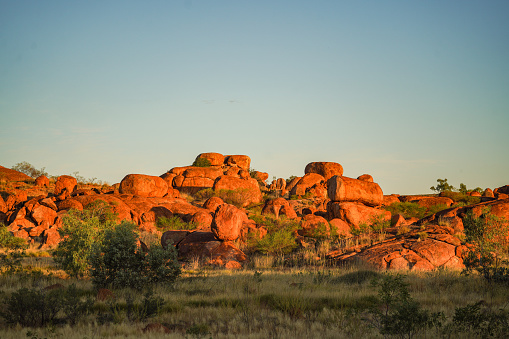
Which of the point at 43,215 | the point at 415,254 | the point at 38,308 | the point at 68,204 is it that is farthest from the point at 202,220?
the point at 38,308

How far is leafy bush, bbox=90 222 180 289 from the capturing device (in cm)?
1340

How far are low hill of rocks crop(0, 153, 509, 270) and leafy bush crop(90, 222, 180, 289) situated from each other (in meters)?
0.75

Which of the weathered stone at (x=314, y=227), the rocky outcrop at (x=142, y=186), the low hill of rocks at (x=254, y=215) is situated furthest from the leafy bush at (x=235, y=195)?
the weathered stone at (x=314, y=227)

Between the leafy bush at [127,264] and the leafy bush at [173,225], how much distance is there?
16.3 meters

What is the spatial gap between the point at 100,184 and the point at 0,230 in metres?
34.9

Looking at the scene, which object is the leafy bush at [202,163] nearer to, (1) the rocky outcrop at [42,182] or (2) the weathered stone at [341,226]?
(1) the rocky outcrop at [42,182]

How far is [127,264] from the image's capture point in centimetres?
1366

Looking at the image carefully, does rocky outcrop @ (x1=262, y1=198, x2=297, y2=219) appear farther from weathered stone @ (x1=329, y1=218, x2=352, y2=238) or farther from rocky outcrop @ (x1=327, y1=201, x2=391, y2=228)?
weathered stone @ (x1=329, y1=218, x2=352, y2=238)

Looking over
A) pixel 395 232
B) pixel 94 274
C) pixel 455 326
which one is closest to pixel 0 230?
pixel 94 274

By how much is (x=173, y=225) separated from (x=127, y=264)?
714 inches

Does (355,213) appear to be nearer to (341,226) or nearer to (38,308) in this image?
(341,226)

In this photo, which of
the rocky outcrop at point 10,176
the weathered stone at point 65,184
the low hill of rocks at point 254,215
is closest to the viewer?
the low hill of rocks at point 254,215

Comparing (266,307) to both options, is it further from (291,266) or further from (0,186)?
(0,186)

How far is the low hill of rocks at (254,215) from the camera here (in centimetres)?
1889
